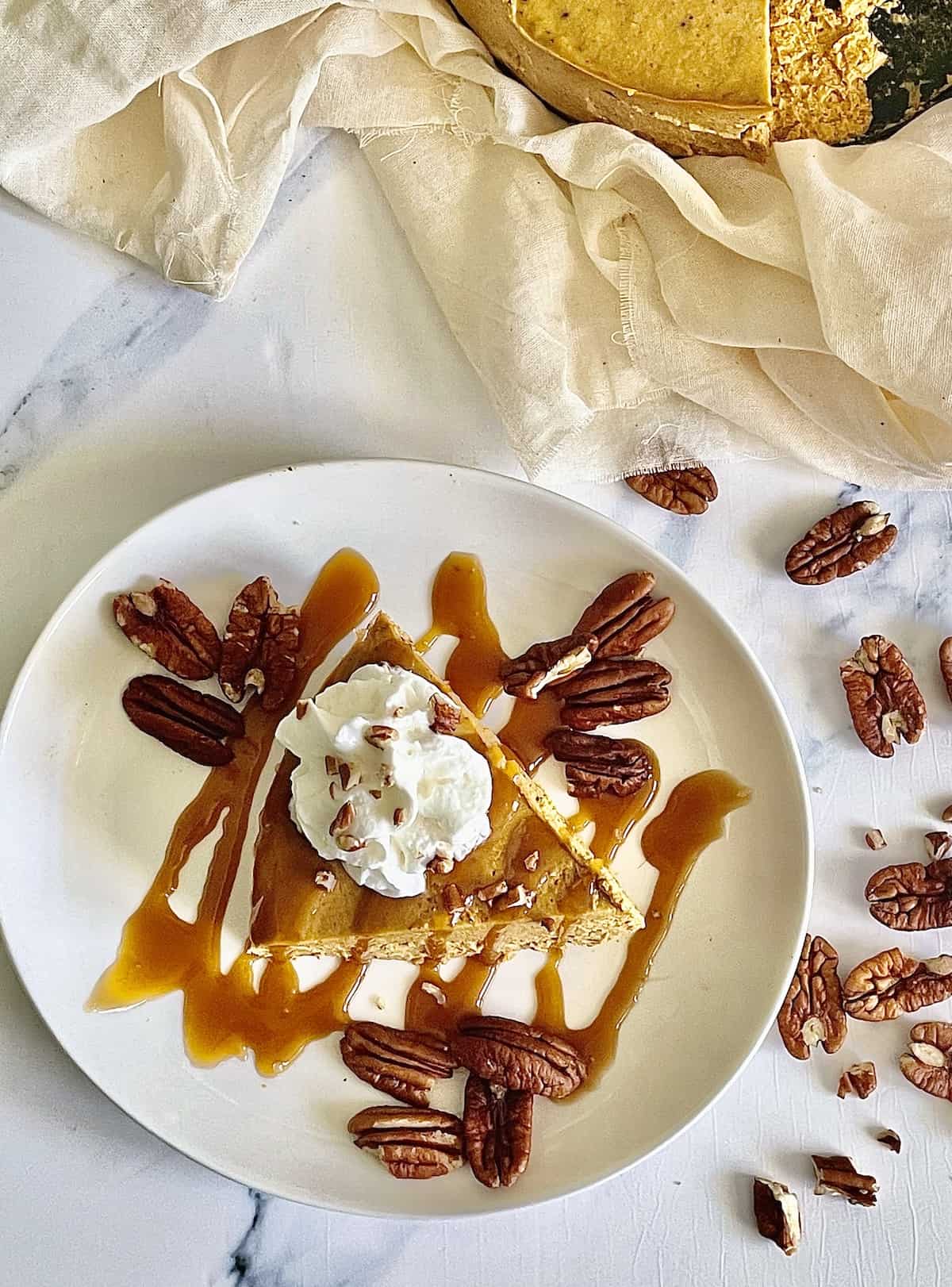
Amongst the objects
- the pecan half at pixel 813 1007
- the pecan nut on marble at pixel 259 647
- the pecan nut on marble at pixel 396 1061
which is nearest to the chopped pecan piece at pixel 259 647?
the pecan nut on marble at pixel 259 647

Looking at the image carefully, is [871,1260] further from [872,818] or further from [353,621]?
[353,621]

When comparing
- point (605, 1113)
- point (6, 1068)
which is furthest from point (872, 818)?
point (6, 1068)

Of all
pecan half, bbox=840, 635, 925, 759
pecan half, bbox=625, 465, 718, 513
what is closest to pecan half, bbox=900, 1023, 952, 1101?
pecan half, bbox=840, 635, 925, 759

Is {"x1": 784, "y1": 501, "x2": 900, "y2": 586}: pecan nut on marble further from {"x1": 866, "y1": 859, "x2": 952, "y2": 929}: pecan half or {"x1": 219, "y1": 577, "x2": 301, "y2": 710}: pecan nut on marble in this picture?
{"x1": 219, "y1": 577, "x2": 301, "y2": 710}: pecan nut on marble

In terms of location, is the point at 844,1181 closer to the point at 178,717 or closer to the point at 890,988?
the point at 890,988

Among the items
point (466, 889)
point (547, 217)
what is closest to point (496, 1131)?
point (466, 889)

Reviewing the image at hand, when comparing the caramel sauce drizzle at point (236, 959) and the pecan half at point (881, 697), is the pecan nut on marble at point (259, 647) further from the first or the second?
the pecan half at point (881, 697)

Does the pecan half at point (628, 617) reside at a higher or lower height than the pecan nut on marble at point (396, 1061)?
higher
